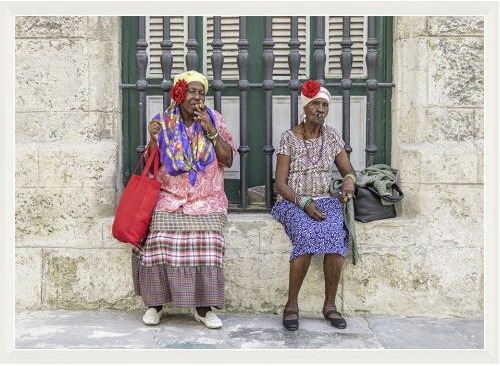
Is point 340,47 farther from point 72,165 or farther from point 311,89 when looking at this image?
point 72,165

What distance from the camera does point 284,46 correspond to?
16.6 feet

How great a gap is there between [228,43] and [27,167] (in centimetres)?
171

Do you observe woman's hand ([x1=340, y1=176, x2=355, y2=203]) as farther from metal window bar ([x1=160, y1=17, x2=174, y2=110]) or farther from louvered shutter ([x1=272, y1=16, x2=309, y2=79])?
metal window bar ([x1=160, y1=17, x2=174, y2=110])

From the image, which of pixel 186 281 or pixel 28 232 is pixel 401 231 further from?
pixel 28 232

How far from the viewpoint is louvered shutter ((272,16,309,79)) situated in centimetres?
504

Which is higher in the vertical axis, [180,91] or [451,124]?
[180,91]

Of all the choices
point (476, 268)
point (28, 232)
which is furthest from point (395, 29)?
point (28, 232)

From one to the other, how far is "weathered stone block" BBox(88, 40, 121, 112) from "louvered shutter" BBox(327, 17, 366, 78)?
156 cm

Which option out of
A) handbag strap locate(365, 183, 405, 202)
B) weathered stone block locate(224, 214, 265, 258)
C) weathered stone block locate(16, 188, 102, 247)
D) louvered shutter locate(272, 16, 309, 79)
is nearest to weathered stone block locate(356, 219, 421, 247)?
handbag strap locate(365, 183, 405, 202)

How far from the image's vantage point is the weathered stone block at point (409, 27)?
462 centimetres

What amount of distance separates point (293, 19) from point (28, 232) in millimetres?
2399

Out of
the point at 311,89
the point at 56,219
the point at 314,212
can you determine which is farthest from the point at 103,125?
the point at 314,212
